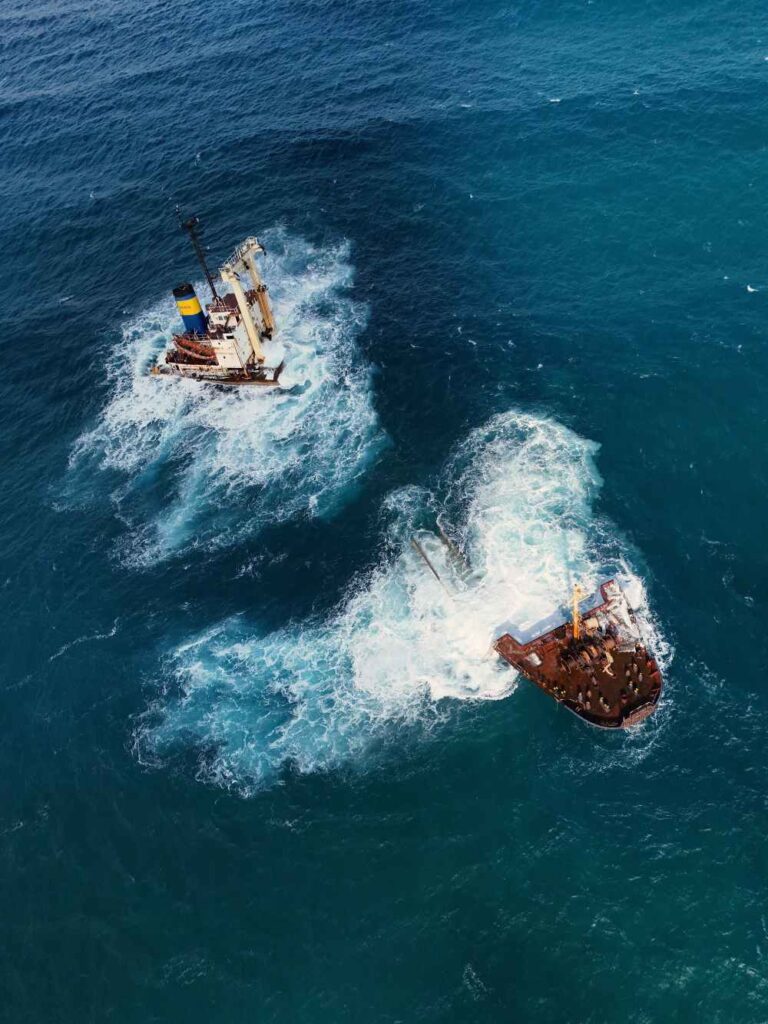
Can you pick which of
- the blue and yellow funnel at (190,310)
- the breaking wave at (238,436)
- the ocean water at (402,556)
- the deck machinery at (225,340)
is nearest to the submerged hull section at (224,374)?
the deck machinery at (225,340)

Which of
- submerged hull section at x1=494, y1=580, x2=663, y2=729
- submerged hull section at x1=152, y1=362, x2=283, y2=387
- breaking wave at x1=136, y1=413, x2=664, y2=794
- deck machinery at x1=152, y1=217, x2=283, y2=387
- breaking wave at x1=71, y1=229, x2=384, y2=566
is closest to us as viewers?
submerged hull section at x1=494, y1=580, x2=663, y2=729

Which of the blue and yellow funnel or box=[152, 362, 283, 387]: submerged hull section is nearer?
the blue and yellow funnel

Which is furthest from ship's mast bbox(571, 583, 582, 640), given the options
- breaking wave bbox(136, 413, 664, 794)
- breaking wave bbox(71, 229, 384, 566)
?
breaking wave bbox(71, 229, 384, 566)

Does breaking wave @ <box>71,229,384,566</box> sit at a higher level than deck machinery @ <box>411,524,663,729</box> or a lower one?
higher

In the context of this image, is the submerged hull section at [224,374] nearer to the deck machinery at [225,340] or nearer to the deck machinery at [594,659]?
the deck machinery at [225,340]

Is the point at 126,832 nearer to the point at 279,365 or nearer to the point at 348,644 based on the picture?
the point at 348,644

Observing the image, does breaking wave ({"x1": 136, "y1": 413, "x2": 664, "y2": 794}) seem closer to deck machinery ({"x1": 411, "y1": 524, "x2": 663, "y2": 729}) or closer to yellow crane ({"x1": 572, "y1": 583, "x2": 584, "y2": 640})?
deck machinery ({"x1": 411, "y1": 524, "x2": 663, "y2": 729})

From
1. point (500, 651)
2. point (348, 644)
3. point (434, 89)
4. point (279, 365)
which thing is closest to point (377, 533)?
point (348, 644)
